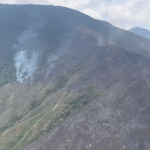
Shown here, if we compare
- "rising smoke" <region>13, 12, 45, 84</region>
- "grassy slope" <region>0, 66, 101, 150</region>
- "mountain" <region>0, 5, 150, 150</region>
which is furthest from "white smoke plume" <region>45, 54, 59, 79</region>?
"grassy slope" <region>0, 66, 101, 150</region>

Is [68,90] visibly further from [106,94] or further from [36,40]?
[36,40]

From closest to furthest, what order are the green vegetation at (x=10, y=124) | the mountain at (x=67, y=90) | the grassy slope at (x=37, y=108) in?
1. the mountain at (x=67, y=90)
2. the grassy slope at (x=37, y=108)
3. the green vegetation at (x=10, y=124)

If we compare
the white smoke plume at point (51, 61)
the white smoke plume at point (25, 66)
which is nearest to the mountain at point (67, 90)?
the white smoke plume at point (25, 66)

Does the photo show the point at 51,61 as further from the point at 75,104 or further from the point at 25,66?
the point at 75,104

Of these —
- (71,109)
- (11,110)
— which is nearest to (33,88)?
(11,110)

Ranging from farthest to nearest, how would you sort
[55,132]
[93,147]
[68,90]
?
[68,90]
[55,132]
[93,147]

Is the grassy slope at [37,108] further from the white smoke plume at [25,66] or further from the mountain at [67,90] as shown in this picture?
the white smoke plume at [25,66]

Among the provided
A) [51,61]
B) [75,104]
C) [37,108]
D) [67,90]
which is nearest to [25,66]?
[51,61]
